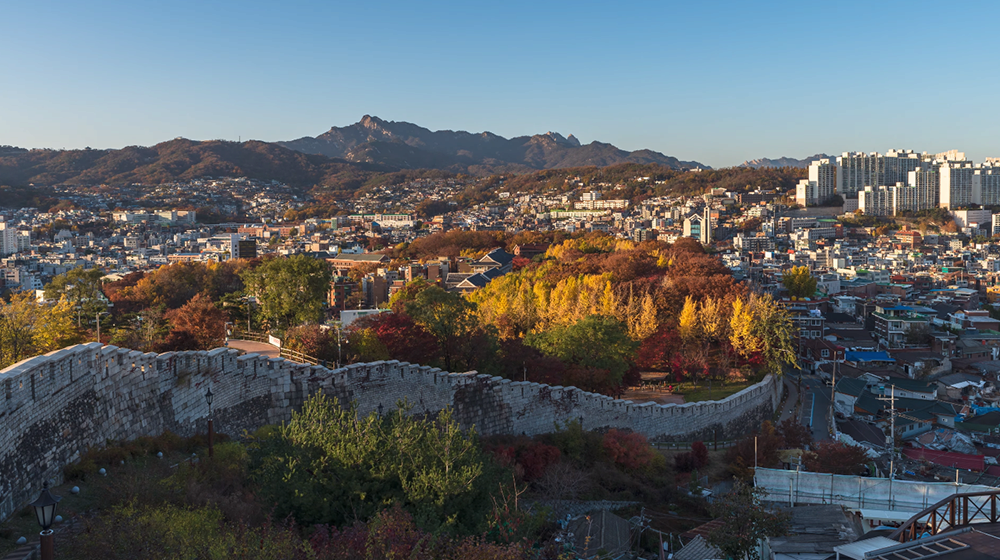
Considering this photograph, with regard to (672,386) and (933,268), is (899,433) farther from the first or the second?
(933,268)

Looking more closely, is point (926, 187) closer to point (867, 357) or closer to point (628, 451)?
point (867, 357)

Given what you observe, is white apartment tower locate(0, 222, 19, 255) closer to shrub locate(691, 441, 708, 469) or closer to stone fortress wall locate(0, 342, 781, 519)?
stone fortress wall locate(0, 342, 781, 519)

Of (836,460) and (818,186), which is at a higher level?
(818,186)

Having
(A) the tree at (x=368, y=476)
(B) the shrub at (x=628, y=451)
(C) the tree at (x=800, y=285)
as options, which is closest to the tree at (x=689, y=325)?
(B) the shrub at (x=628, y=451)

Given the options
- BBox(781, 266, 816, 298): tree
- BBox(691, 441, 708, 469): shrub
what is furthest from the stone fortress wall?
BBox(781, 266, 816, 298): tree

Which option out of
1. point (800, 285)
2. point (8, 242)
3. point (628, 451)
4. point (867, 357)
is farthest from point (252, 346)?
point (8, 242)

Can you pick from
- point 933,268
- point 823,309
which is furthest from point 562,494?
point 933,268
